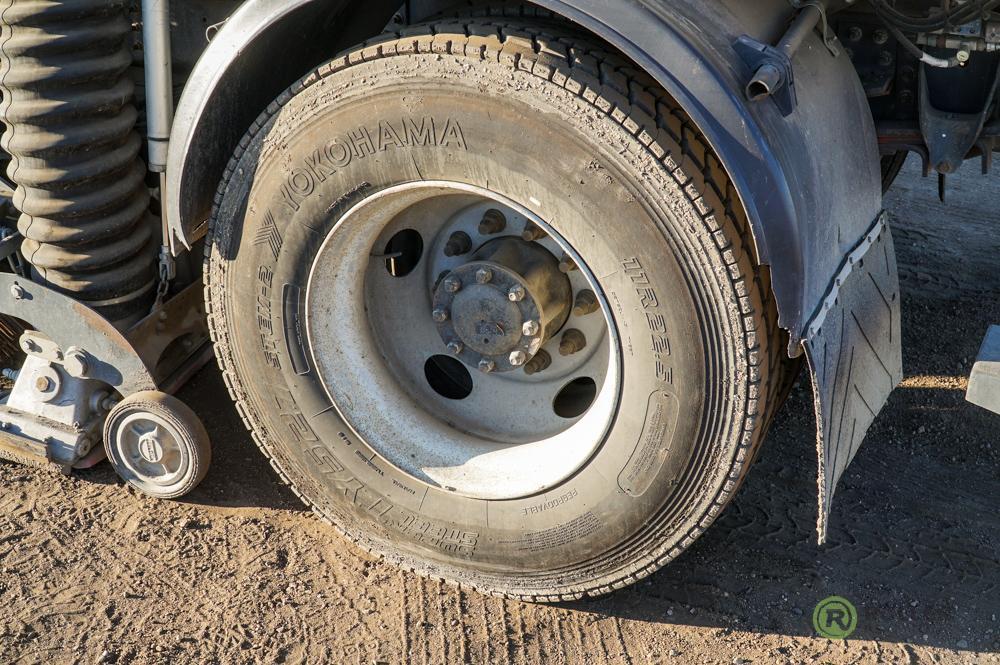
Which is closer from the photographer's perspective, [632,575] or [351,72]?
[351,72]

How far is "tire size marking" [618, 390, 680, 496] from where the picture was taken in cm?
220

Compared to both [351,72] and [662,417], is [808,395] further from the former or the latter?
[351,72]

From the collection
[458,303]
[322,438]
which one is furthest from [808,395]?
[322,438]

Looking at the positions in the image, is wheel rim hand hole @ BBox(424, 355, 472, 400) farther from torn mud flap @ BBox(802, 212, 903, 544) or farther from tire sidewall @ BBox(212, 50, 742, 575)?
torn mud flap @ BBox(802, 212, 903, 544)

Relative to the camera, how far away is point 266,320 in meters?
2.51

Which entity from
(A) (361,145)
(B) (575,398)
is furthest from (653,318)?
(A) (361,145)

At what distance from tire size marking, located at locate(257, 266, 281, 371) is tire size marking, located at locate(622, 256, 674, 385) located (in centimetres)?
93

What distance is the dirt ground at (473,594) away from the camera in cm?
255

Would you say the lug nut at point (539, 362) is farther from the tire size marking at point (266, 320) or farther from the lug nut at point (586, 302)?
the tire size marking at point (266, 320)

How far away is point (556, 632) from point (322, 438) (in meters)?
0.81

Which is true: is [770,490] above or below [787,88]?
below

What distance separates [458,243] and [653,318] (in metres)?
0.69

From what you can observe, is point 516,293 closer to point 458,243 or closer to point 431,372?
point 458,243

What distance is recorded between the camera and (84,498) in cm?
302
